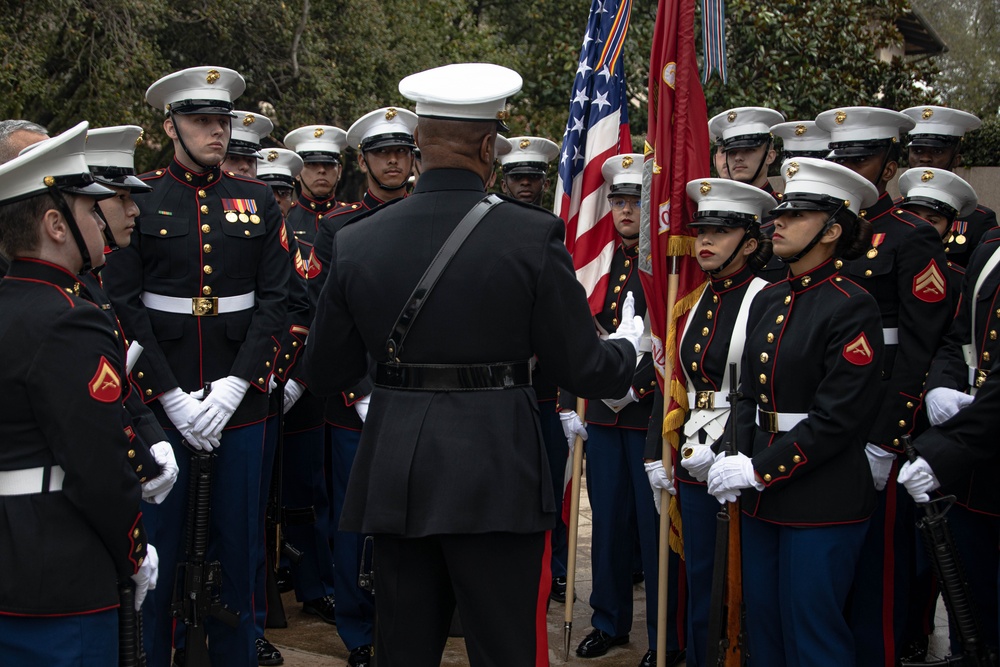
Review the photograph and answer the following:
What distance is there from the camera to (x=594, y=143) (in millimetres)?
5988

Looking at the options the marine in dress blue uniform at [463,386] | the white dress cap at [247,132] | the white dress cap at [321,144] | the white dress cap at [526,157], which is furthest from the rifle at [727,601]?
the white dress cap at [321,144]

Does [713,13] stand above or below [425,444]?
above

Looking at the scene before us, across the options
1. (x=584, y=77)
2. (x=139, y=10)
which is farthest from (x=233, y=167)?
(x=139, y=10)

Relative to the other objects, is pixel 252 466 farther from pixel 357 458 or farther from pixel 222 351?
pixel 357 458

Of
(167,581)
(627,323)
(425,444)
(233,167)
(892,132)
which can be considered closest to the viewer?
(425,444)

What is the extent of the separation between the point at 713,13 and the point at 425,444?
3121 mm

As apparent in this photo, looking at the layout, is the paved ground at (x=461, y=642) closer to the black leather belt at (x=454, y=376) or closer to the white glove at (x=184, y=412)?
the white glove at (x=184, y=412)

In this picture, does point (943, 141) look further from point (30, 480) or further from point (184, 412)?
point (30, 480)

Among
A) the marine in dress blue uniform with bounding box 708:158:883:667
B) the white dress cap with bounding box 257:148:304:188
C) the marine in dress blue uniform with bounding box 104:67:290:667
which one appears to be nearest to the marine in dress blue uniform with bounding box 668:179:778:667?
the marine in dress blue uniform with bounding box 708:158:883:667

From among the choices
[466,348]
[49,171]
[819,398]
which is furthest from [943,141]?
[49,171]

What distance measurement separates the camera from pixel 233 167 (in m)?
6.94

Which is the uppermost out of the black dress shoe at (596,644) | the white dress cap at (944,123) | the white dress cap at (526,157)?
the white dress cap at (944,123)

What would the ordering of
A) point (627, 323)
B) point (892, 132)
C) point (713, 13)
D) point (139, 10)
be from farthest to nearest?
1. point (139, 10)
2. point (713, 13)
3. point (892, 132)
4. point (627, 323)

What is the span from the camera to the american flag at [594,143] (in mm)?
5848
